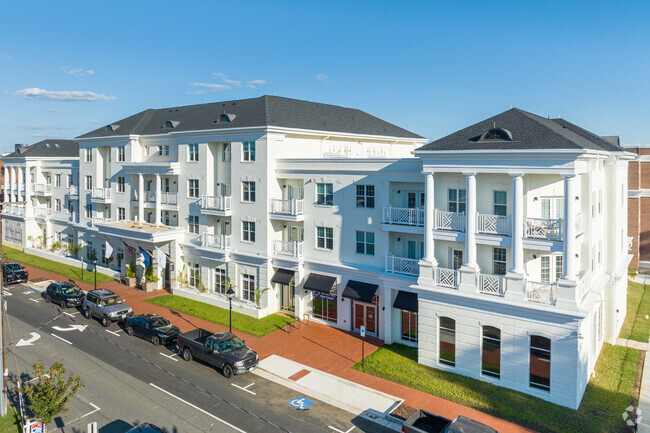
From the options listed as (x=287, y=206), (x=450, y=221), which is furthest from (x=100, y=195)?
(x=450, y=221)

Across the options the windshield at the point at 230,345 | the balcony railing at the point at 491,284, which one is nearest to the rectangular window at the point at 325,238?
the windshield at the point at 230,345

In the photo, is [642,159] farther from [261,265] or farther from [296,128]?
[261,265]

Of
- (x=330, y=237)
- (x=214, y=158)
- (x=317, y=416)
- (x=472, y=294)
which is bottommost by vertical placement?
(x=317, y=416)

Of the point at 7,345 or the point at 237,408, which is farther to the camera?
the point at 7,345

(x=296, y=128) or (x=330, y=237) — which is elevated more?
(x=296, y=128)

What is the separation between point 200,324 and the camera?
30859 mm

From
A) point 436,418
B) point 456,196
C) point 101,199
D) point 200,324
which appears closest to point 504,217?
point 456,196

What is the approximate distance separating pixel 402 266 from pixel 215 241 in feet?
49.4

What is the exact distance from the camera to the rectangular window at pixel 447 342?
24047 mm

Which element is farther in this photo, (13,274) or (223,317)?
(13,274)

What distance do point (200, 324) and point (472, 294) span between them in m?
17.3

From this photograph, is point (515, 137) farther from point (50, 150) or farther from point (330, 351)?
point (50, 150)

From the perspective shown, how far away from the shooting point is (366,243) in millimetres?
29344

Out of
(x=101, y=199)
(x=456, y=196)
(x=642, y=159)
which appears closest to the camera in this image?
(x=456, y=196)
